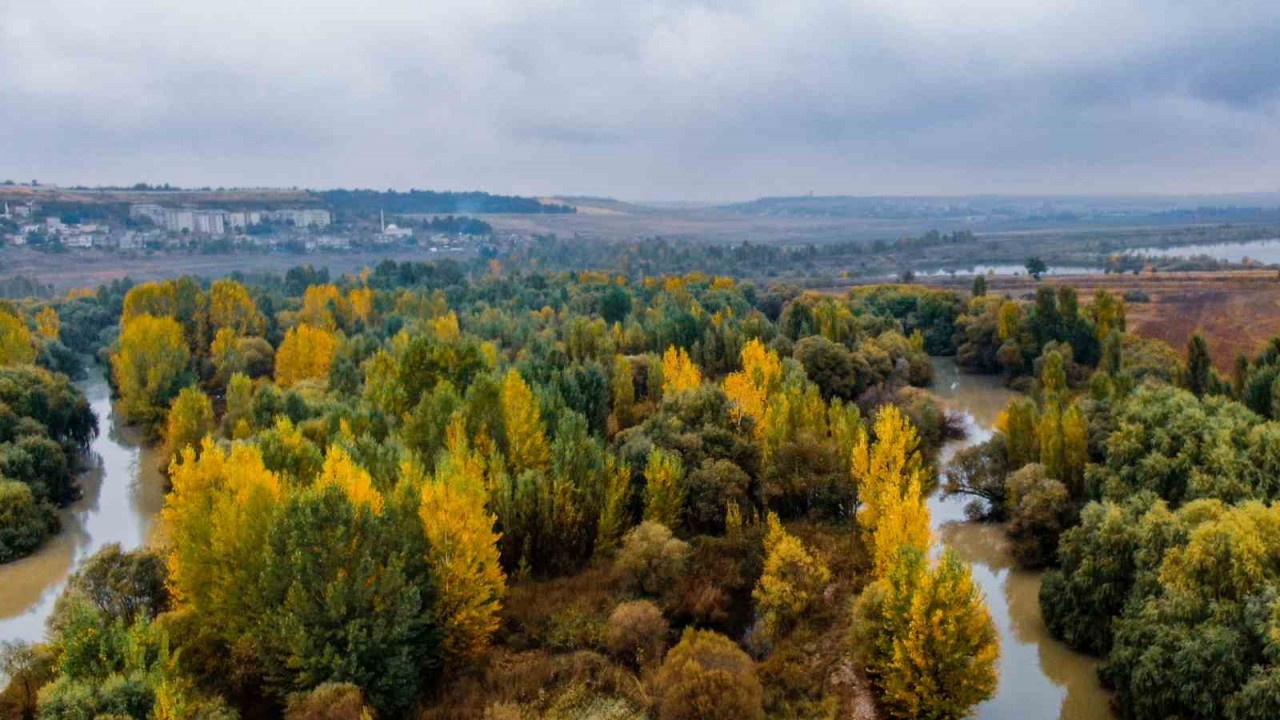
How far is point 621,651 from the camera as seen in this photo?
21047 mm

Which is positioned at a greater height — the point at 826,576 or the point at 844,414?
the point at 844,414

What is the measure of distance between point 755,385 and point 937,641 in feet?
59.9

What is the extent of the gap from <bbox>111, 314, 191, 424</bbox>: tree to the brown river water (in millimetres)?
2397

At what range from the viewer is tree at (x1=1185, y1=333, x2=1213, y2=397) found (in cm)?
3816

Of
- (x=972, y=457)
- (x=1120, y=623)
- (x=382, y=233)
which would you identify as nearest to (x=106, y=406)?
(x=972, y=457)

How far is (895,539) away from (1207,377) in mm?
23744

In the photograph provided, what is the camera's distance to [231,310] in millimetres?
59156

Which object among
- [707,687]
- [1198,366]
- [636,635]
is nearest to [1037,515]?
[636,635]

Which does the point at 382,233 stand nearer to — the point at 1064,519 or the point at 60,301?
the point at 60,301

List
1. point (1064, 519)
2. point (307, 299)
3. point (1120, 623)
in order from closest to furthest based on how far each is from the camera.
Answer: point (1120, 623) < point (1064, 519) < point (307, 299)

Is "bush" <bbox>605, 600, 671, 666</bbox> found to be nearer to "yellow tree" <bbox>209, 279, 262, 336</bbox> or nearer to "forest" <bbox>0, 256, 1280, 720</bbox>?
"forest" <bbox>0, 256, 1280, 720</bbox>

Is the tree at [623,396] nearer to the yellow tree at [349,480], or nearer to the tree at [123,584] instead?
the yellow tree at [349,480]

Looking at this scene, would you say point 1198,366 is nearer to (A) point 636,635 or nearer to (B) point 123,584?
(A) point 636,635

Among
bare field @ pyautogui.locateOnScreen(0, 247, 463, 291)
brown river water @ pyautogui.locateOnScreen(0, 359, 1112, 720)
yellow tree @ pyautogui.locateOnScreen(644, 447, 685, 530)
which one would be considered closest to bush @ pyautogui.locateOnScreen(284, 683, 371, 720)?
yellow tree @ pyautogui.locateOnScreen(644, 447, 685, 530)
